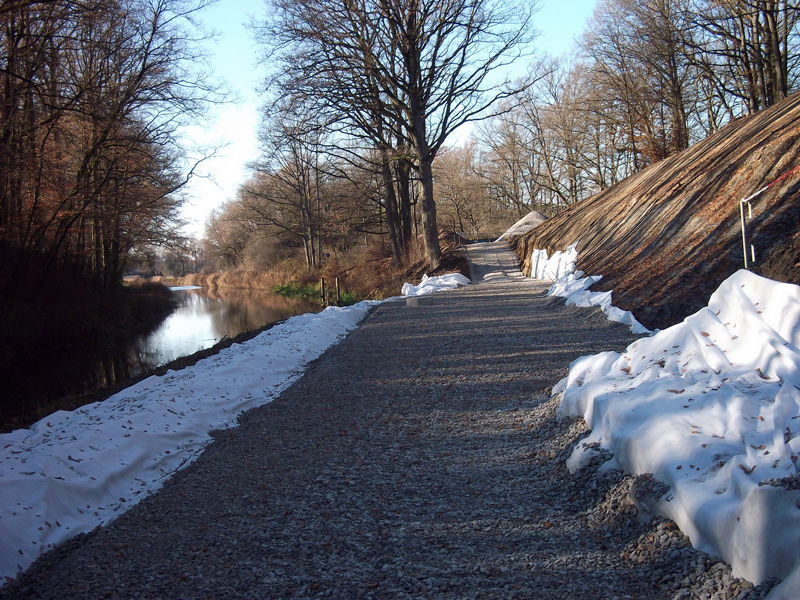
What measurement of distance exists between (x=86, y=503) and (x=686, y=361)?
16.3ft

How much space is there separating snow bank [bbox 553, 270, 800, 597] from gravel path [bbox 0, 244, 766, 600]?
0.57 feet

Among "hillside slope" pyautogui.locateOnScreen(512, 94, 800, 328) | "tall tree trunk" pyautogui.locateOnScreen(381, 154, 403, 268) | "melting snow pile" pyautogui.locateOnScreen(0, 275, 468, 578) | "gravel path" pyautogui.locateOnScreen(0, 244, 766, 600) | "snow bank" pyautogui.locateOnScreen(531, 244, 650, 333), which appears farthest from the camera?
"tall tree trunk" pyautogui.locateOnScreen(381, 154, 403, 268)

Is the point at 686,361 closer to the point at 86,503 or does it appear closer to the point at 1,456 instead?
the point at 86,503

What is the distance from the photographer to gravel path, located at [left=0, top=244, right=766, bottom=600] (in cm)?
330

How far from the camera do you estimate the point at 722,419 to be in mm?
3766

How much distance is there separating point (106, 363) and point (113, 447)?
11611mm

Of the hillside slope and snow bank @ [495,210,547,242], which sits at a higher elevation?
snow bank @ [495,210,547,242]

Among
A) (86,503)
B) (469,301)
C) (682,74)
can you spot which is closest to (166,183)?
(469,301)

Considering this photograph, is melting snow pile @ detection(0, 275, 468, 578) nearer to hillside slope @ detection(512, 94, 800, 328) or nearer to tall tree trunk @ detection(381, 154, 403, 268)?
hillside slope @ detection(512, 94, 800, 328)

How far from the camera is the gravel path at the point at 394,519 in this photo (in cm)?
330

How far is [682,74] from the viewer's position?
29.8 metres

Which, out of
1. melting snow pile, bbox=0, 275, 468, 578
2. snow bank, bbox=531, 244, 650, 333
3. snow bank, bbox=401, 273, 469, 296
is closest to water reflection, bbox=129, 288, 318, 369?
snow bank, bbox=401, 273, 469, 296

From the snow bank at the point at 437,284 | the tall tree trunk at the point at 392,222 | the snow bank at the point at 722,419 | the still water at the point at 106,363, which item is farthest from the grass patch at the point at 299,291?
the snow bank at the point at 722,419

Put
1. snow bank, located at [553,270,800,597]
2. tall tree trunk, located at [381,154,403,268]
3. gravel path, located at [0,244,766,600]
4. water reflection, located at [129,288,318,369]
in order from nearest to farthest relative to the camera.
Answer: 1. snow bank, located at [553,270,800,597]
2. gravel path, located at [0,244,766,600]
3. water reflection, located at [129,288,318,369]
4. tall tree trunk, located at [381,154,403,268]
